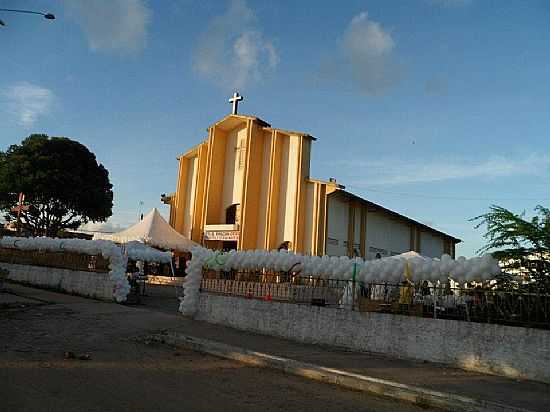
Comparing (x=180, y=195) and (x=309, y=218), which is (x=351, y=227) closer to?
(x=309, y=218)

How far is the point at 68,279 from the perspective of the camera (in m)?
19.0

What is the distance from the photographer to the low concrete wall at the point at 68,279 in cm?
1731

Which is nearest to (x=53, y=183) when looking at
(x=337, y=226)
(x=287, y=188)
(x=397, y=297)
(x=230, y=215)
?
(x=230, y=215)

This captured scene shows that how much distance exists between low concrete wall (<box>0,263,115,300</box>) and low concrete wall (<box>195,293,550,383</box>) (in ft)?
22.4

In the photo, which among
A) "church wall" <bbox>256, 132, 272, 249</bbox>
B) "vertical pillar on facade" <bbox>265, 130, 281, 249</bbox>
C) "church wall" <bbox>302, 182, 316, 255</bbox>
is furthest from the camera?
"church wall" <bbox>256, 132, 272, 249</bbox>

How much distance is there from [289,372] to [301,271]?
405 centimetres

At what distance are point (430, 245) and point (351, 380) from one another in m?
29.8

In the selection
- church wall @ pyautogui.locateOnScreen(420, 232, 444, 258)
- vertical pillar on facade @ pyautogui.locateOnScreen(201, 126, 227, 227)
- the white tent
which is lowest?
the white tent

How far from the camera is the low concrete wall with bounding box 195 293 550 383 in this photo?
7.95m

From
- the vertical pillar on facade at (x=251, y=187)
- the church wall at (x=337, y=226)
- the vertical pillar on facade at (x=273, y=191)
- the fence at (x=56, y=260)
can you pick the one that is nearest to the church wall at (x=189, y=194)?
the vertical pillar on facade at (x=251, y=187)

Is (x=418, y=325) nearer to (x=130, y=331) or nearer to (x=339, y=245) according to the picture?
(x=130, y=331)

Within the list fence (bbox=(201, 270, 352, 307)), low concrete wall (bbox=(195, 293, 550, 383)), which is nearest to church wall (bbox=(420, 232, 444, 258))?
fence (bbox=(201, 270, 352, 307))

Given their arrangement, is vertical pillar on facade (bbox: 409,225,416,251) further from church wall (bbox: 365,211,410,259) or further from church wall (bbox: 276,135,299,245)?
church wall (bbox: 276,135,299,245)

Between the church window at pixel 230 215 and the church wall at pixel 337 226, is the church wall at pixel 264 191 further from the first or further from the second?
the church wall at pixel 337 226
